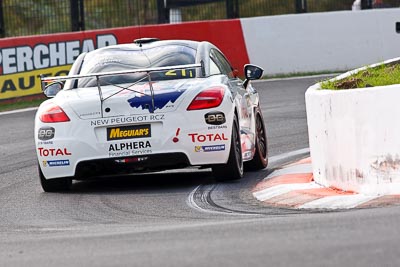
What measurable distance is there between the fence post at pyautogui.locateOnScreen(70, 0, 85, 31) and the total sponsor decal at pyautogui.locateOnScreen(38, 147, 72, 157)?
14802mm

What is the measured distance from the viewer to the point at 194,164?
10.8m

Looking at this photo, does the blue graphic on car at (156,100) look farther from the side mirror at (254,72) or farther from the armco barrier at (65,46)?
the armco barrier at (65,46)

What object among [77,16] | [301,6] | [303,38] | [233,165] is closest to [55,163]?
[233,165]

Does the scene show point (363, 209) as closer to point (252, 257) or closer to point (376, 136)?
point (376, 136)

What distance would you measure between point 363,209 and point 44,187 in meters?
3.83

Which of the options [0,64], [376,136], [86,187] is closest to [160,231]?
[376,136]

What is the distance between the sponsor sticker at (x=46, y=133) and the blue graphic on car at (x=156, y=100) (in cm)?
75

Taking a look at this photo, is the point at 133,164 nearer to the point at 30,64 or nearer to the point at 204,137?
the point at 204,137

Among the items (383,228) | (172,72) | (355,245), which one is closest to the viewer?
(355,245)

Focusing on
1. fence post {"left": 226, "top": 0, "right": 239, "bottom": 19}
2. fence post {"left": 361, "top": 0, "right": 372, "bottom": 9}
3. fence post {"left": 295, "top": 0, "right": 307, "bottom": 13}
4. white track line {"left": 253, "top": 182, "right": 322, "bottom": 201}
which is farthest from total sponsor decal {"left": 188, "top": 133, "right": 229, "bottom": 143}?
fence post {"left": 361, "top": 0, "right": 372, "bottom": 9}

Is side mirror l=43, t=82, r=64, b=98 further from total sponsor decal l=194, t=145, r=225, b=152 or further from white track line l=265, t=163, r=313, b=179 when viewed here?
Result: white track line l=265, t=163, r=313, b=179

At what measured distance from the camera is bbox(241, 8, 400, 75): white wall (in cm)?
2559

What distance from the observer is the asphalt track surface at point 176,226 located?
628 centimetres

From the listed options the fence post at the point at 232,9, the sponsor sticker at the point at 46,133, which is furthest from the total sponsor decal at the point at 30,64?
the sponsor sticker at the point at 46,133
